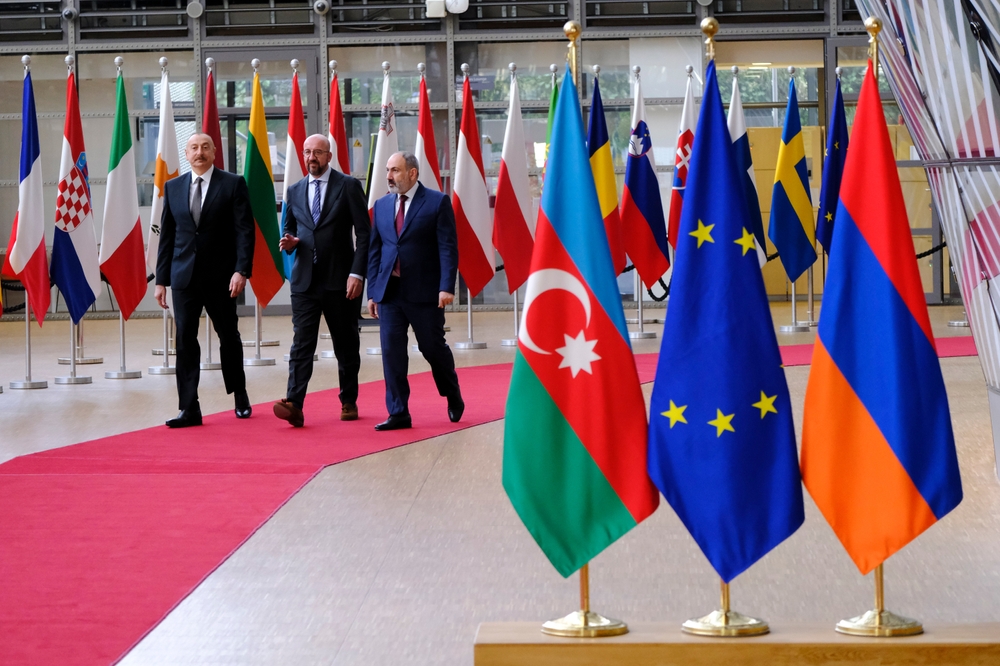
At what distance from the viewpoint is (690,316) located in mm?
2551

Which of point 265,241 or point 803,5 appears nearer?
point 265,241

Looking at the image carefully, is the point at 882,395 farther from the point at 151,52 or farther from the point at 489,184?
the point at 151,52

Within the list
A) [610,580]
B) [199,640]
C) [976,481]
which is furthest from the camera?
[976,481]

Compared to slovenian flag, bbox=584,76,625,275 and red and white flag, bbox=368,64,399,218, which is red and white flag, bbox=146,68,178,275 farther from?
slovenian flag, bbox=584,76,625,275

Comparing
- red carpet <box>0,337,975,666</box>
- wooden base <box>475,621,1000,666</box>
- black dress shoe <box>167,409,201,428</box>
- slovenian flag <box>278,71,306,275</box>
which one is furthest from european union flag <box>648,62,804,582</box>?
slovenian flag <box>278,71,306,275</box>

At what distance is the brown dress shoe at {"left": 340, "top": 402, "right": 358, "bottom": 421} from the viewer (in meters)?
6.96

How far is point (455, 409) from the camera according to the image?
266 inches

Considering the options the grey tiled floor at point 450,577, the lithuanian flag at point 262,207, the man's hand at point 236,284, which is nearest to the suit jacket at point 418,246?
the man's hand at point 236,284

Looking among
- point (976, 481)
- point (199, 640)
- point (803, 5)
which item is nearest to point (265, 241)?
point (976, 481)

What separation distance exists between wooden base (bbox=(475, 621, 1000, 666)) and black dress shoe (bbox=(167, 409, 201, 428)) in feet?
15.0

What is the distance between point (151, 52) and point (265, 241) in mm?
8189

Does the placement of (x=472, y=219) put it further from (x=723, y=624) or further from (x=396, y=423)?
(x=723, y=624)

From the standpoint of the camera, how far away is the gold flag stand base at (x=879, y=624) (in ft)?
8.25

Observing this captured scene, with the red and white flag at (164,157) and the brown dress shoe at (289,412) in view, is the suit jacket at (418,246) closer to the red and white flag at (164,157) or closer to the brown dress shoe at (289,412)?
the brown dress shoe at (289,412)
